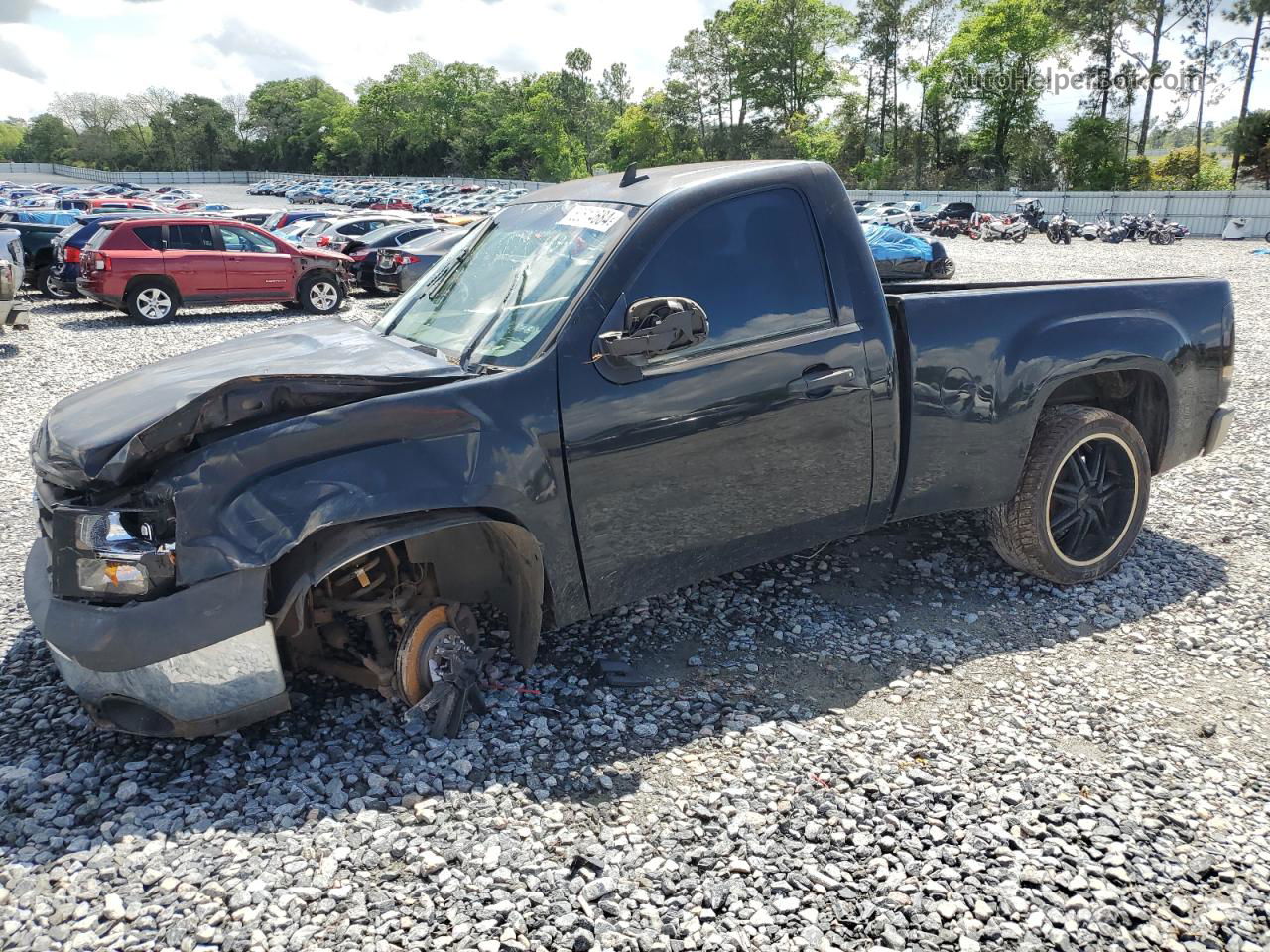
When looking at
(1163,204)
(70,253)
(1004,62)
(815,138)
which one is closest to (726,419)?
(70,253)

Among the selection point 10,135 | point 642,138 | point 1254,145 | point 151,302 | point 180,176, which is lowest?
point 151,302

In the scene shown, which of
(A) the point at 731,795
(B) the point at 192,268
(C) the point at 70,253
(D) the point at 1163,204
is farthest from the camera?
(D) the point at 1163,204

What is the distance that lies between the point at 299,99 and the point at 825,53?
8121 centimetres

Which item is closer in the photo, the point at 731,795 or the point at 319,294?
the point at 731,795

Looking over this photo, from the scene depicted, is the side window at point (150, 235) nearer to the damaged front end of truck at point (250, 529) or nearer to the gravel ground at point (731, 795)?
the gravel ground at point (731, 795)

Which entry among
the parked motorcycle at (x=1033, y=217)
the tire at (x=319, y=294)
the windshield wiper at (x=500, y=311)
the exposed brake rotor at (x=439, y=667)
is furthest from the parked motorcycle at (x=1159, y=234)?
the exposed brake rotor at (x=439, y=667)

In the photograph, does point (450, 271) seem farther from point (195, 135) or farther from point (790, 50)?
point (195, 135)

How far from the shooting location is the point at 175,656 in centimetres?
283

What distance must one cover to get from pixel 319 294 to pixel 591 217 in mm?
14554

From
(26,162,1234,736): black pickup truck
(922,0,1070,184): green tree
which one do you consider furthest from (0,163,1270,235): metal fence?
(26,162,1234,736): black pickup truck

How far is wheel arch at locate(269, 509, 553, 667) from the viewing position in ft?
9.70

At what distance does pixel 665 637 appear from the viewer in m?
4.30

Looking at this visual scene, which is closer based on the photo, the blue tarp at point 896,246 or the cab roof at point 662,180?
the cab roof at point 662,180

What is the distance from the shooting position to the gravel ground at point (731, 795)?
103 inches
